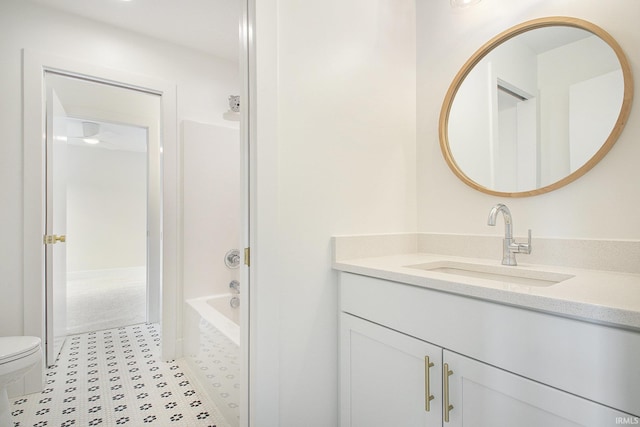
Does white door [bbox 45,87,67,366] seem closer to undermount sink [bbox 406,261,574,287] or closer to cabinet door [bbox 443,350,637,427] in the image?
undermount sink [bbox 406,261,574,287]

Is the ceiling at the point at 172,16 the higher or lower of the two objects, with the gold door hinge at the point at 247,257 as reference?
higher

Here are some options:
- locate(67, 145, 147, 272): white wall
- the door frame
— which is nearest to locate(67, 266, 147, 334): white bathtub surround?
locate(67, 145, 147, 272): white wall

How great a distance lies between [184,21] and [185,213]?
1.38m

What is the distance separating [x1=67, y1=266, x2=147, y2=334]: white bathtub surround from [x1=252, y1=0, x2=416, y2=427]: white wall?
2.65 meters

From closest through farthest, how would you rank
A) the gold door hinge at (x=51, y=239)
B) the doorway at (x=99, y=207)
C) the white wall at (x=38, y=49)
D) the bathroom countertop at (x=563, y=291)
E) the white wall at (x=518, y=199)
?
the bathroom countertop at (x=563, y=291) → the white wall at (x=518, y=199) → the white wall at (x=38, y=49) → the gold door hinge at (x=51, y=239) → the doorway at (x=99, y=207)

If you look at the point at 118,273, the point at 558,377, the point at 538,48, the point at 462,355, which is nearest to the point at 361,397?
the point at 462,355

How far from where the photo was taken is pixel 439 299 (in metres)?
0.91

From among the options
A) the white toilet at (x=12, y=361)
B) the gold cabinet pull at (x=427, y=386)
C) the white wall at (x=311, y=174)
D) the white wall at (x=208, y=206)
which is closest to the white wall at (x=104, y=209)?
the white wall at (x=208, y=206)

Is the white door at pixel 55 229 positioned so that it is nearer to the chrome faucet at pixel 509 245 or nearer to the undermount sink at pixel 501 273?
the undermount sink at pixel 501 273

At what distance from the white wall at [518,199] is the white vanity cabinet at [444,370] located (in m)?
0.63

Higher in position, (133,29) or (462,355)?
(133,29)

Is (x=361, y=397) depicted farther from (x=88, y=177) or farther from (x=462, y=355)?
(x=88, y=177)

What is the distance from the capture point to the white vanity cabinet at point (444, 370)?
2.19 feet

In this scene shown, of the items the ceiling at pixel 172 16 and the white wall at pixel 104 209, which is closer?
the ceiling at pixel 172 16
